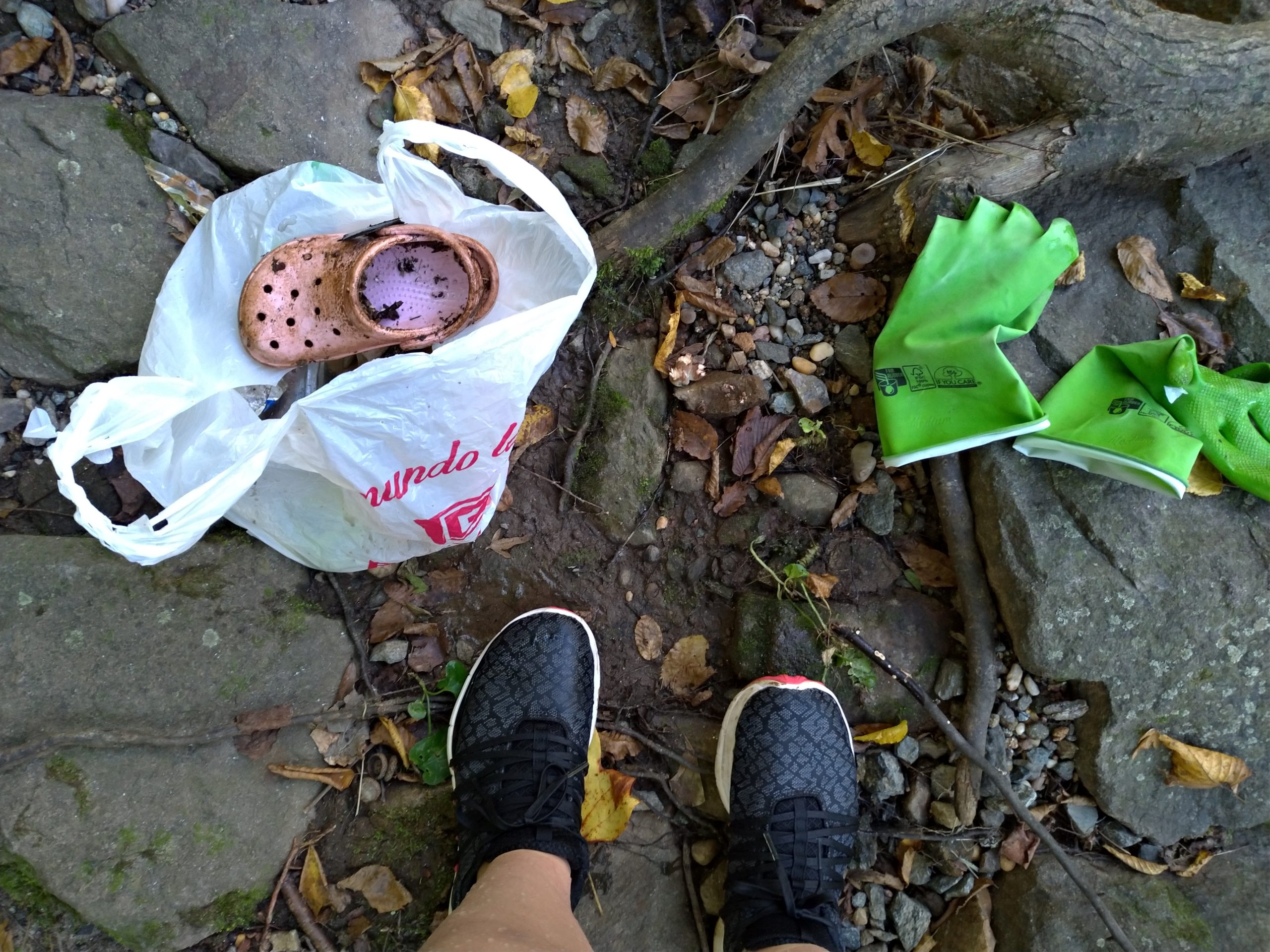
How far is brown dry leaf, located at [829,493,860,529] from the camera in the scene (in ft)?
5.77

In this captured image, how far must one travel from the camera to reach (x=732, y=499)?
176 cm

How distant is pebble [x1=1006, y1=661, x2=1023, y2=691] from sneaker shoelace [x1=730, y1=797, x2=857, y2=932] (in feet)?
1.59

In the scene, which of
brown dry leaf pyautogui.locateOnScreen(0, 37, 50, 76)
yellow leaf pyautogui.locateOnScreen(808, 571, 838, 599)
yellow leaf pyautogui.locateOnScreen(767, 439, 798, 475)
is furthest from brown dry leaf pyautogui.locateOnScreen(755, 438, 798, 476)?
brown dry leaf pyautogui.locateOnScreen(0, 37, 50, 76)

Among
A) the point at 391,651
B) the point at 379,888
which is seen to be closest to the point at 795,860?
the point at 379,888

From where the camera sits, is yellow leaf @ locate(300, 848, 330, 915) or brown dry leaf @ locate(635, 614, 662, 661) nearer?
yellow leaf @ locate(300, 848, 330, 915)

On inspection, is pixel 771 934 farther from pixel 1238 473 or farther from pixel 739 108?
pixel 739 108

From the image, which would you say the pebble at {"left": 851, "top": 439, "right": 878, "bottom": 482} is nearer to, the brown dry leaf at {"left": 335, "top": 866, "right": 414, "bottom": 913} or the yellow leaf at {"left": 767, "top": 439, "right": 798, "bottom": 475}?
the yellow leaf at {"left": 767, "top": 439, "right": 798, "bottom": 475}

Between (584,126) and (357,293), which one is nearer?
(357,293)

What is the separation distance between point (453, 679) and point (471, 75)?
1444 millimetres

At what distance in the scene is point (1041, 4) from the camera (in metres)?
1.55

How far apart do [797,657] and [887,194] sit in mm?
1125

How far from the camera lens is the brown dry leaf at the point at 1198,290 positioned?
175 centimetres

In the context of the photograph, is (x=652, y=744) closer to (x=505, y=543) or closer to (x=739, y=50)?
(x=505, y=543)

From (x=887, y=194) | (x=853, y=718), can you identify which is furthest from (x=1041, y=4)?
(x=853, y=718)
